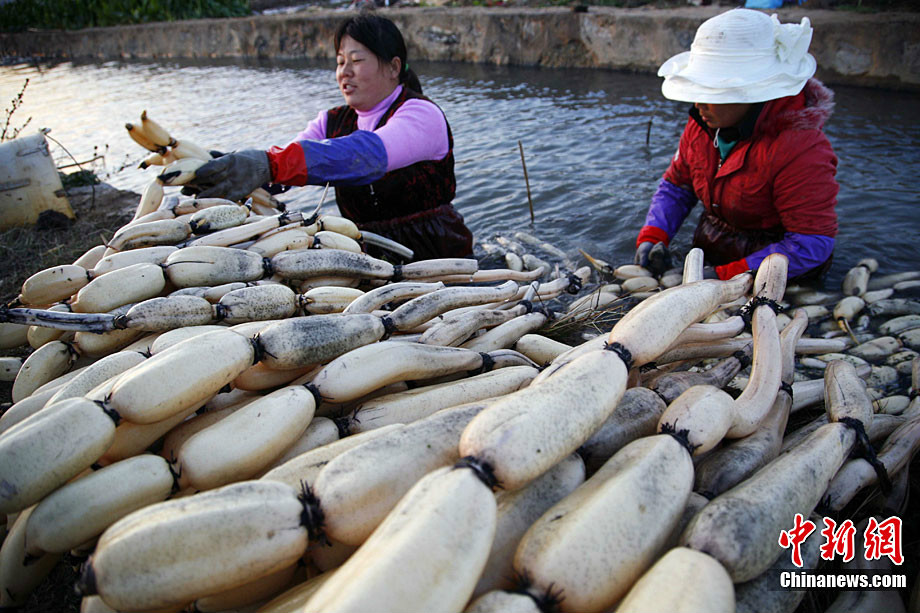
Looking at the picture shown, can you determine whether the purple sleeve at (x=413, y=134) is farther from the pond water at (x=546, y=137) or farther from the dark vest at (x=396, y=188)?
the pond water at (x=546, y=137)

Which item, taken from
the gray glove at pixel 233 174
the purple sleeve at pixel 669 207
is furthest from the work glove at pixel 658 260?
the gray glove at pixel 233 174

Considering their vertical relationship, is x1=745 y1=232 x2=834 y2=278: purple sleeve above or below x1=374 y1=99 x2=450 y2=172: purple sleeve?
below

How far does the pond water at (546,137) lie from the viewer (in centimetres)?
484

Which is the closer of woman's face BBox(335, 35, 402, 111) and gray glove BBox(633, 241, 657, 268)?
woman's face BBox(335, 35, 402, 111)

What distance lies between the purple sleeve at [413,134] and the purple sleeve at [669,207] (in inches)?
67.9

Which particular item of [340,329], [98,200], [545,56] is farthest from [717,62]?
[545,56]

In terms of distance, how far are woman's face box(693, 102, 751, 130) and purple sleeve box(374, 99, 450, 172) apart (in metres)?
1.53

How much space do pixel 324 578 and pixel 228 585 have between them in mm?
180

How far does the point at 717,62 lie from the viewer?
9.91ft

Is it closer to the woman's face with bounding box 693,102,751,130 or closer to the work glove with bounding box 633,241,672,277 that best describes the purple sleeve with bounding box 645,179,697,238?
the work glove with bounding box 633,241,672,277

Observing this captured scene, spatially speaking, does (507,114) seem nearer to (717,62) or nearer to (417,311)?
(717,62)

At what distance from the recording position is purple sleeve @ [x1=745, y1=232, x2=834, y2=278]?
10.6 feet

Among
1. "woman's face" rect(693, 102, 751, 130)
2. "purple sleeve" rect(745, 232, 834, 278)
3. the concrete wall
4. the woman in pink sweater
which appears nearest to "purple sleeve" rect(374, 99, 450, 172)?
the woman in pink sweater

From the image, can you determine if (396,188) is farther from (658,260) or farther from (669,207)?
(669,207)
